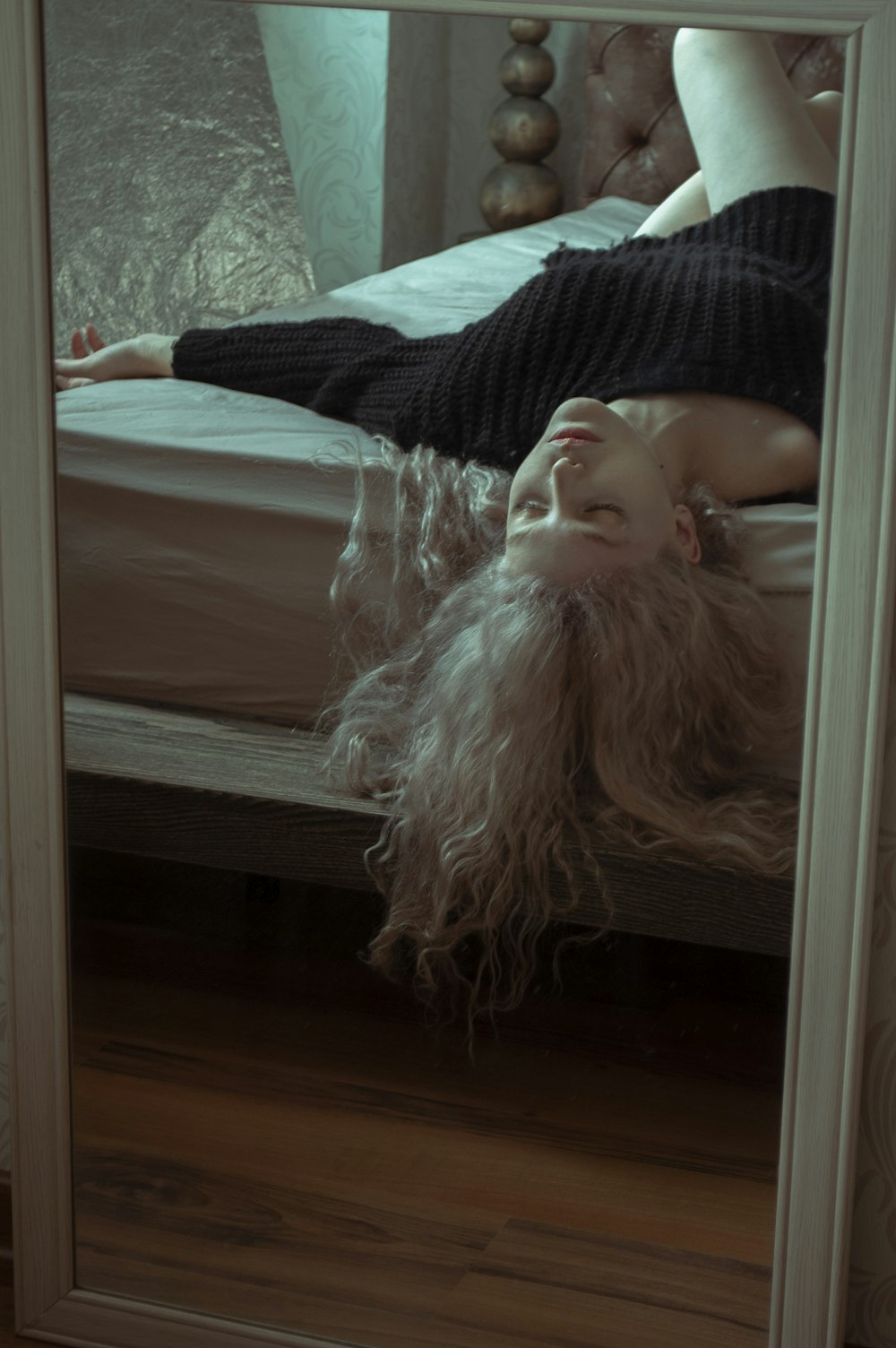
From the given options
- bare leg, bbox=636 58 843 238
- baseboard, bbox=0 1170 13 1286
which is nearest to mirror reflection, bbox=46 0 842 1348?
bare leg, bbox=636 58 843 238

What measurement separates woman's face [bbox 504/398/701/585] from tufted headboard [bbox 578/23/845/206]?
17cm

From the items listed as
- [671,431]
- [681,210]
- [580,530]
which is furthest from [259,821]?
[681,210]

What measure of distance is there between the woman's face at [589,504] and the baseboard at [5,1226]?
0.84 m

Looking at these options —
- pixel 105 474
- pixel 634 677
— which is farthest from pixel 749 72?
pixel 105 474

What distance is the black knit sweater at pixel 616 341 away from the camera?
1.07 metres

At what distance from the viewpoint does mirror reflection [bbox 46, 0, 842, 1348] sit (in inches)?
43.8

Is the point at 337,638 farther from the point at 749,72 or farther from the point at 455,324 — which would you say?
the point at 749,72

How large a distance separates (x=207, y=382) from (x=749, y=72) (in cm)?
50

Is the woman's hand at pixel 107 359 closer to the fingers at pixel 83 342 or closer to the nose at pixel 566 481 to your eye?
the fingers at pixel 83 342

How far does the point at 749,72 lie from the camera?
42.3 inches

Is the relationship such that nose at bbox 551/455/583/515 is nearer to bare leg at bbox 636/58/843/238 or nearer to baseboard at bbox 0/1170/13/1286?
bare leg at bbox 636/58/843/238

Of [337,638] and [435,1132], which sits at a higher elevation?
[337,638]

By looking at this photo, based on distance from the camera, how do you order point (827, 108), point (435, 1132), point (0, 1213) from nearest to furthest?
point (827, 108), point (435, 1132), point (0, 1213)

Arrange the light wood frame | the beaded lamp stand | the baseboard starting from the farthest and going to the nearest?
the baseboard < the beaded lamp stand < the light wood frame
